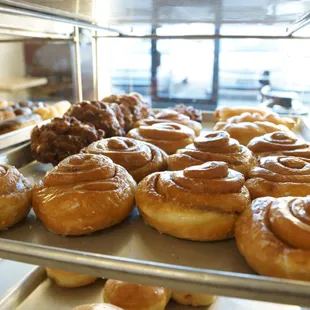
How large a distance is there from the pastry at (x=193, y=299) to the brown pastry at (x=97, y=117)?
0.88m

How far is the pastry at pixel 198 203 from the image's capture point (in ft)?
3.22

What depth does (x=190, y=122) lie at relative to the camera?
2.05 m

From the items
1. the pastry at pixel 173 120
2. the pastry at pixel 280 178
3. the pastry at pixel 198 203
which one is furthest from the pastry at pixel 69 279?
the pastry at pixel 173 120

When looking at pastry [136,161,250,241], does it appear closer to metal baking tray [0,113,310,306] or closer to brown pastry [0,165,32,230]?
metal baking tray [0,113,310,306]

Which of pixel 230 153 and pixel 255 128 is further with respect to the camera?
pixel 255 128

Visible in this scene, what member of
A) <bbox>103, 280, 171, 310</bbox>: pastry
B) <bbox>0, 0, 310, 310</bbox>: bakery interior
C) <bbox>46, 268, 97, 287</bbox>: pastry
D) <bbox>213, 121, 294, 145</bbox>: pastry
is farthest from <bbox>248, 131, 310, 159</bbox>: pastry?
<bbox>46, 268, 97, 287</bbox>: pastry

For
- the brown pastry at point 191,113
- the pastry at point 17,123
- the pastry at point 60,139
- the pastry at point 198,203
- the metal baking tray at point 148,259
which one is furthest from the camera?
the brown pastry at point 191,113

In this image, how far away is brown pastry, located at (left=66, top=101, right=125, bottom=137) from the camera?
1769 mm

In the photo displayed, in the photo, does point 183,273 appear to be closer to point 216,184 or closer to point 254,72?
point 216,184

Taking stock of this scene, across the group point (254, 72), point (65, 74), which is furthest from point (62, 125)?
point (254, 72)

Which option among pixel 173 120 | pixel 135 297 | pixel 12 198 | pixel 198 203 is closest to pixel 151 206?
pixel 198 203

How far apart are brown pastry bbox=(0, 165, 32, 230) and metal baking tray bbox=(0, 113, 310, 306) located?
34 millimetres

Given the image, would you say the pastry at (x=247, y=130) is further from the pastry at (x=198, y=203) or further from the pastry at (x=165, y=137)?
the pastry at (x=198, y=203)

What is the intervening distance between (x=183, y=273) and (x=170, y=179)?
1.44 feet
